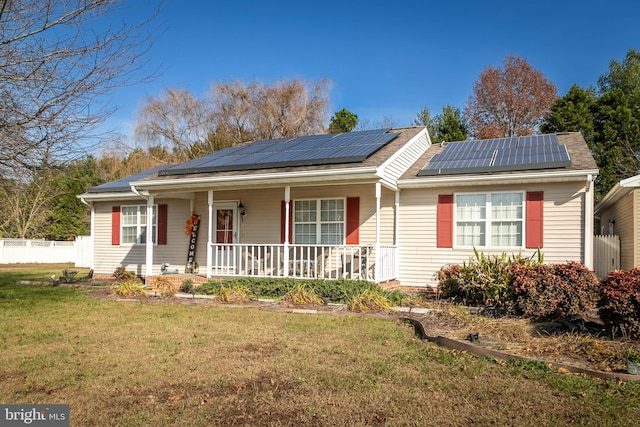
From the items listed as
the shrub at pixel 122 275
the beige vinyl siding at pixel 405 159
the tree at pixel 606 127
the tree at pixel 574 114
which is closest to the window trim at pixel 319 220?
the beige vinyl siding at pixel 405 159

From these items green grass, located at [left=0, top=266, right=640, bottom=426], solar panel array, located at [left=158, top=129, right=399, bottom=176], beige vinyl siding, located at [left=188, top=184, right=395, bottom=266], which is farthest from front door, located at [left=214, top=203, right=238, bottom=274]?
green grass, located at [left=0, top=266, right=640, bottom=426]

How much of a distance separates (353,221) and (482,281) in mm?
4331

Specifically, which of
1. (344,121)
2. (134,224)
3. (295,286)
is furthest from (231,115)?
(295,286)

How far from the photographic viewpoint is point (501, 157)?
1242cm

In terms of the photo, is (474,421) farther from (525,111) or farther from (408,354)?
(525,111)

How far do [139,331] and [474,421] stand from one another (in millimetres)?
5572

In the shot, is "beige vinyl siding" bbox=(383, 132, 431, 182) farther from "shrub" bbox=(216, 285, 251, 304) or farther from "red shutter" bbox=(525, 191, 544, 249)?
"shrub" bbox=(216, 285, 251, 304)

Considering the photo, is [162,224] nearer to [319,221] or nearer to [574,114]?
[319,221]

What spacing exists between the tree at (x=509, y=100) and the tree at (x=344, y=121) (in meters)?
7.52

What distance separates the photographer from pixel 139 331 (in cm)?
769

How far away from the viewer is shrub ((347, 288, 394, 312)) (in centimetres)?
962

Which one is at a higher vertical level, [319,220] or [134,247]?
[319,220]

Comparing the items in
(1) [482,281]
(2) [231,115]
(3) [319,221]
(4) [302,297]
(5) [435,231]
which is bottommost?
(4) [302,297]

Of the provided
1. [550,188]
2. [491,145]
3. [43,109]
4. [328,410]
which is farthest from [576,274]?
[43,109]
